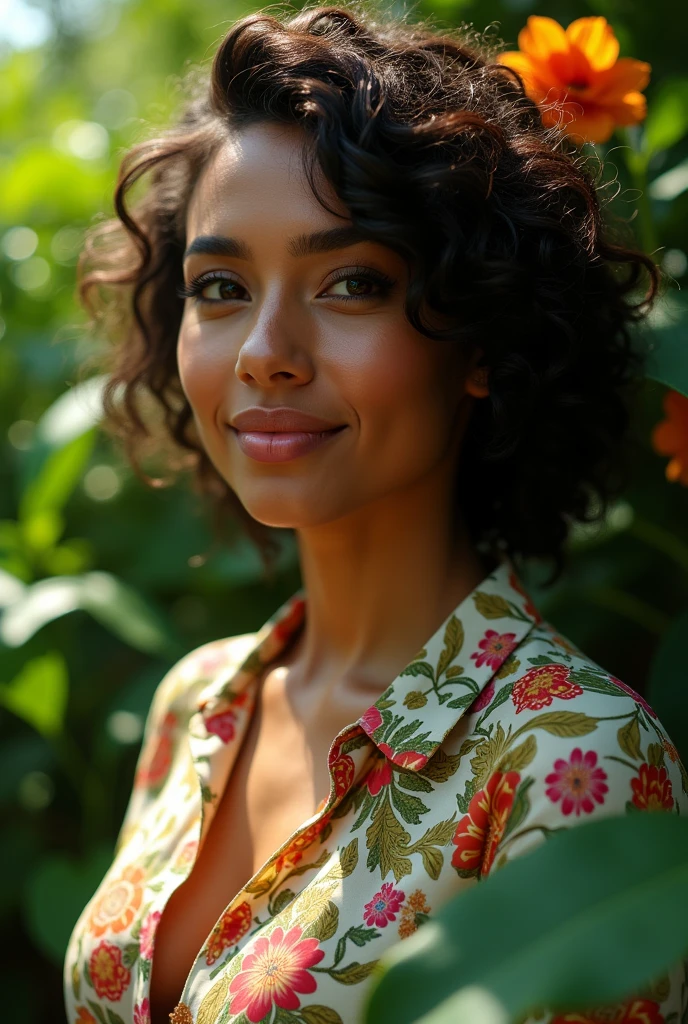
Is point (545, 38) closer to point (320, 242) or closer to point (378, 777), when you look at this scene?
point (320, 242)

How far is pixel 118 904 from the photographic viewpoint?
4.21 ft

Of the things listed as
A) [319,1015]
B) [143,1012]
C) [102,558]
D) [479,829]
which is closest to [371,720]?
[479,829]

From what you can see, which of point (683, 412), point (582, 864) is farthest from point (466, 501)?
point (582, 864)

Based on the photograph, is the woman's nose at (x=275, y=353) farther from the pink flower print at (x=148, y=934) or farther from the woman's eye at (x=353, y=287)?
the pink flower print at (x=148, y=934)


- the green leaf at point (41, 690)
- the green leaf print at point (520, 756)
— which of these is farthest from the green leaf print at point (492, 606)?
the green leaf at point (41, 690)

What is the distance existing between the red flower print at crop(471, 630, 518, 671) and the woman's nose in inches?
Answer: 13.6

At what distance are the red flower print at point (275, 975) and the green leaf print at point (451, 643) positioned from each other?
0.31 metres

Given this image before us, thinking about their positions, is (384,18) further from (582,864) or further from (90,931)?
(90,931)

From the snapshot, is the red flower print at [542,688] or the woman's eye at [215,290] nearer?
the red flower print at [542,688]

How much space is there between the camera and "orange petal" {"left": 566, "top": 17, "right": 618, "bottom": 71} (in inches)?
49.0

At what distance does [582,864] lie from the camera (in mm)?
689

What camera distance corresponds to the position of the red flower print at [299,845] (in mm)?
1118

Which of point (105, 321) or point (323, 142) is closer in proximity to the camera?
point (323, 142)

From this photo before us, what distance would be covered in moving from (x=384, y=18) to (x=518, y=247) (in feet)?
1.33
